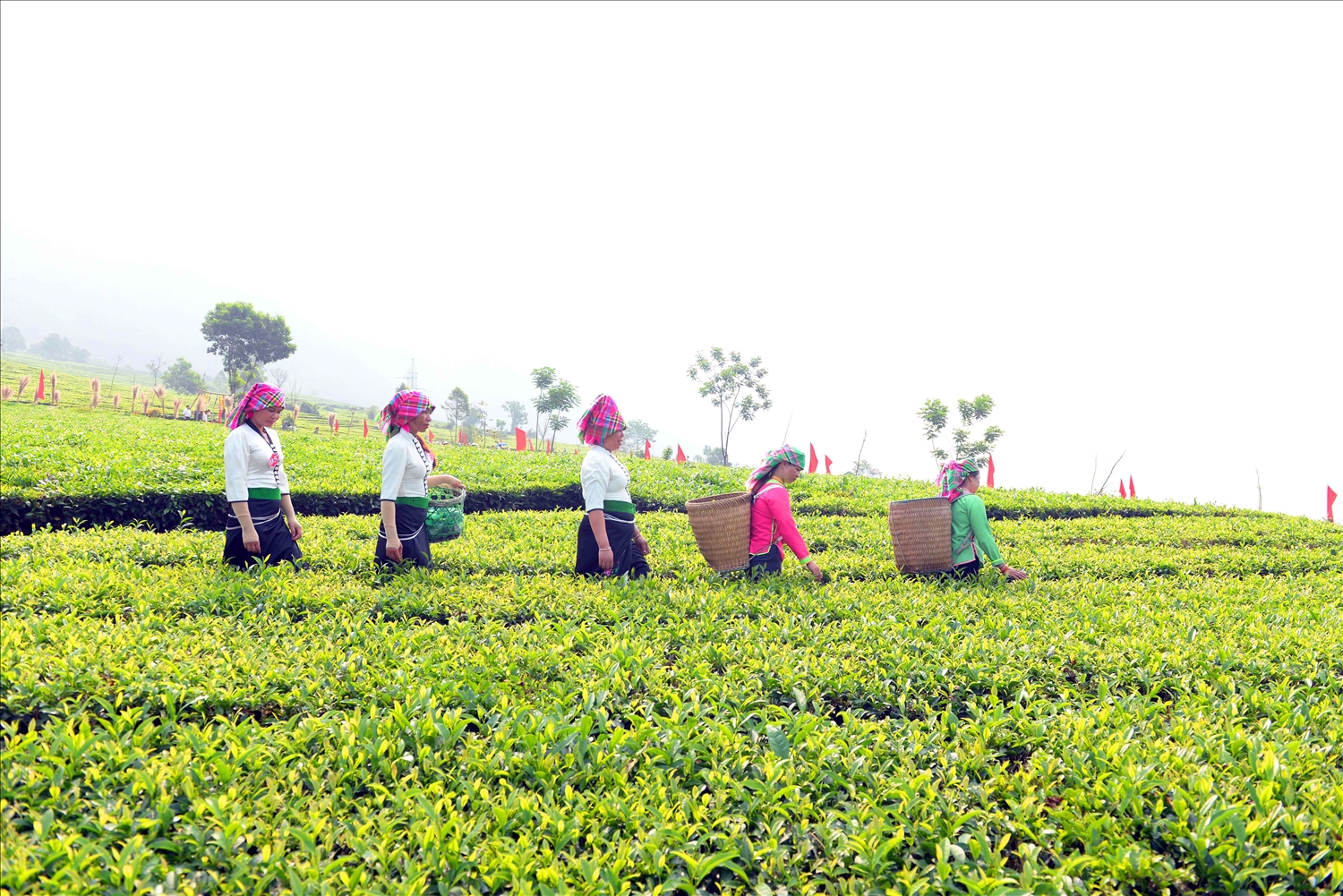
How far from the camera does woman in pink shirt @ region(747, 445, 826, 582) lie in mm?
5770

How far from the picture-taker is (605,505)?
5.71m

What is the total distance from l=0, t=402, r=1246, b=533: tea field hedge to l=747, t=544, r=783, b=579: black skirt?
4974mm

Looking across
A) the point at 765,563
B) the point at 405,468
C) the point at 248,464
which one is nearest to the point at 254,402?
the point at 248,464

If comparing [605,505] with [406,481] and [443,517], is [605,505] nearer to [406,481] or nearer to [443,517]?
[443,517]

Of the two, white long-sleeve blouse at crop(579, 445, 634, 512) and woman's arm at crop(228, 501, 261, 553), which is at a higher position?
white long-sleeve blouse at crop(579, 445, 634, 512)

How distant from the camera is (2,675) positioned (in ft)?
10.9

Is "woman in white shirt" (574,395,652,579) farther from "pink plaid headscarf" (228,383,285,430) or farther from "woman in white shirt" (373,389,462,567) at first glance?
"pink plaid headscarf" (228,383,285,430)

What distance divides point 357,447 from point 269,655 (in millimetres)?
12467

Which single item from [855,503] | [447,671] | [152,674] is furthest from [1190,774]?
[855,503]

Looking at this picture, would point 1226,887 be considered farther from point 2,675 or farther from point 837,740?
point 2,675

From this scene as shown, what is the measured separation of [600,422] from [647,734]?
2720 mm

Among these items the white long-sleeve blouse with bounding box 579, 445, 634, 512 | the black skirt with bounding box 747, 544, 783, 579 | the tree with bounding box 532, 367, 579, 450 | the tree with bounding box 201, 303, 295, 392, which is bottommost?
the black skirt with bounding box 747, 544, 783, 579

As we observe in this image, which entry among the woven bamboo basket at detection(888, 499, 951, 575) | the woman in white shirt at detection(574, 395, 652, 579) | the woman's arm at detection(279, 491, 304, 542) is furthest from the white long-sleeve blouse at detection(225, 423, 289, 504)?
the woven bamboo basket at detection(888, 499, 951, 575)

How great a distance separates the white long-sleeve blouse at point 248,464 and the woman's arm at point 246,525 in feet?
0.17
